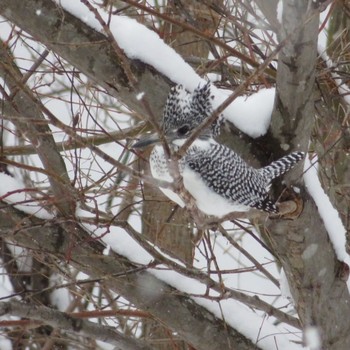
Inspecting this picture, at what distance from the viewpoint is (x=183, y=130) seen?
9.50 ft

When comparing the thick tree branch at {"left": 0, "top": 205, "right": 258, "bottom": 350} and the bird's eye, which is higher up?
the bird's eye

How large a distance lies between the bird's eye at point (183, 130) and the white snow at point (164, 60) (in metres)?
0.15

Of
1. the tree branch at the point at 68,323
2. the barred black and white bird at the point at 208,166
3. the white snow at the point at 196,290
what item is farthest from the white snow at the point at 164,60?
the tree branch at the point at 68,323

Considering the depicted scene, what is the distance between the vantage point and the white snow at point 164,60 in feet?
9.34

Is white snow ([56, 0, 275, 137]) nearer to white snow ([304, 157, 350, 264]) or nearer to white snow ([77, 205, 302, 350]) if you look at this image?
white snow ([304, 157, 350, 264])

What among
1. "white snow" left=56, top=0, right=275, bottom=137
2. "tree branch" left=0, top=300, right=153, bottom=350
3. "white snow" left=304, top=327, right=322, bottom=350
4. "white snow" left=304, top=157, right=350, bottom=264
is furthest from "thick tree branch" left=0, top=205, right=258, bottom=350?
"white snow" left=56, top=0, right=275, bottom=137

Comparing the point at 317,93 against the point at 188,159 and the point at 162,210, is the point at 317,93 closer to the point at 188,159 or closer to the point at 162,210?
the point at 188,159

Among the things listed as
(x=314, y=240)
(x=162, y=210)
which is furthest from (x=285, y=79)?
(x=162, y=210)

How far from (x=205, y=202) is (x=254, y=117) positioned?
451 millimetres

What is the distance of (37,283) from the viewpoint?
541 centimetres

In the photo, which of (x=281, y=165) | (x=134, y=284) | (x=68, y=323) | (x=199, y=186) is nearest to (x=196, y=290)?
(x=134, y=284)

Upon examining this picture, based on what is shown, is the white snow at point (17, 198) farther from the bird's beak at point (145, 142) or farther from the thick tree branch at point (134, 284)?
the bird's beak at point (145, 142)

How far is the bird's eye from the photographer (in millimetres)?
2888

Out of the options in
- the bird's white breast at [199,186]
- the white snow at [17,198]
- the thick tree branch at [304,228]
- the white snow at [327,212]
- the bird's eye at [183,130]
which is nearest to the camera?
the thick tree branch at [304,228]
